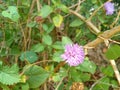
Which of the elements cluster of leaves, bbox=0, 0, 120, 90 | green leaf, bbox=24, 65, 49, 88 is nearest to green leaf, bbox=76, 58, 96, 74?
cluster of leaves, bbox=0, 0, 120, 90

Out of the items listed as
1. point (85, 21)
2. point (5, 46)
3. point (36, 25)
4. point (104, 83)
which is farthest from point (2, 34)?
point (104, 83)

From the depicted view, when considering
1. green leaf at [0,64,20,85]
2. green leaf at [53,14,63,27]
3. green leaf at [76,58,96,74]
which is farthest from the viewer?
green leaf at [53,14,63,27]

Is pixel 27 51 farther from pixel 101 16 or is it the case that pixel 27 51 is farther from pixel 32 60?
pixel 101 16

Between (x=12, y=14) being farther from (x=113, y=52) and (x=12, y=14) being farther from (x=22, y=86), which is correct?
(x=113, y=52)

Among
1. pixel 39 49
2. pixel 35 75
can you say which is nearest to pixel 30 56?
pixel 39 49

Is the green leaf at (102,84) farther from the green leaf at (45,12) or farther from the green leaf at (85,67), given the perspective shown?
the green leaf at (45,12)

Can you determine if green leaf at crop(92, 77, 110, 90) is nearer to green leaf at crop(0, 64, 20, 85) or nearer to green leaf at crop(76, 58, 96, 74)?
green leaf at crop(76, 58, 96, 74)
